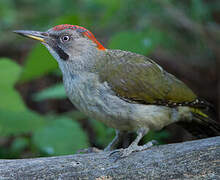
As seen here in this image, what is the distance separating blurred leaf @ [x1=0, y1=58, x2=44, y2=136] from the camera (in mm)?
4641

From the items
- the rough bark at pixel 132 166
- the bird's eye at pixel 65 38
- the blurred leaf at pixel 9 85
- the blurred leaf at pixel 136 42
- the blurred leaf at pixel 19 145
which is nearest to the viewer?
the rough bark at pixel 132 166

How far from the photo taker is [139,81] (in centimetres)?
404

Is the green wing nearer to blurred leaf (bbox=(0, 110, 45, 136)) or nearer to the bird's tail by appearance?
the bird's tail

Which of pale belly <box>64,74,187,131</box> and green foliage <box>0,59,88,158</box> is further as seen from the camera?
green foliage <box>0,59,88,158</box>

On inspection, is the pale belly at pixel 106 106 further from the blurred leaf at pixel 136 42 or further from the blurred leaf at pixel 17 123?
the blurred leaf at pixel 136 42

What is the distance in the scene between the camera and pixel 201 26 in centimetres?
614

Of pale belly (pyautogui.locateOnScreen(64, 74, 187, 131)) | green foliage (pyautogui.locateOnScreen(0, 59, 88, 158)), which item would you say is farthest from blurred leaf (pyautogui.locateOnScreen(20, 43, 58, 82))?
pale belly (pyautogui.locateOnScreen(64, 74, 187, 131))

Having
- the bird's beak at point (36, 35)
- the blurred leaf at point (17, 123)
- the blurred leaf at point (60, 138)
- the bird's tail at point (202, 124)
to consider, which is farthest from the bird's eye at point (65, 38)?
the bird's tail at point (202, 124)

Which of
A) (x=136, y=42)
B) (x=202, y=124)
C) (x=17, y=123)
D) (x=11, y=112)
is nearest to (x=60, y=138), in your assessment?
(x=17, y=123)

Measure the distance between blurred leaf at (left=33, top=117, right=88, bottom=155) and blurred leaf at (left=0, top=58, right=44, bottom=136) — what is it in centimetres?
17

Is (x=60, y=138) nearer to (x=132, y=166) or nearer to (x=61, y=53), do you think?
(x=61, y=53)

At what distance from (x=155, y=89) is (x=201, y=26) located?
8.23 feet

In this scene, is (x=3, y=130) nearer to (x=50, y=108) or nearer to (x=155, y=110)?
(x=155, y=110)

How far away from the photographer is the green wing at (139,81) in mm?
3932
